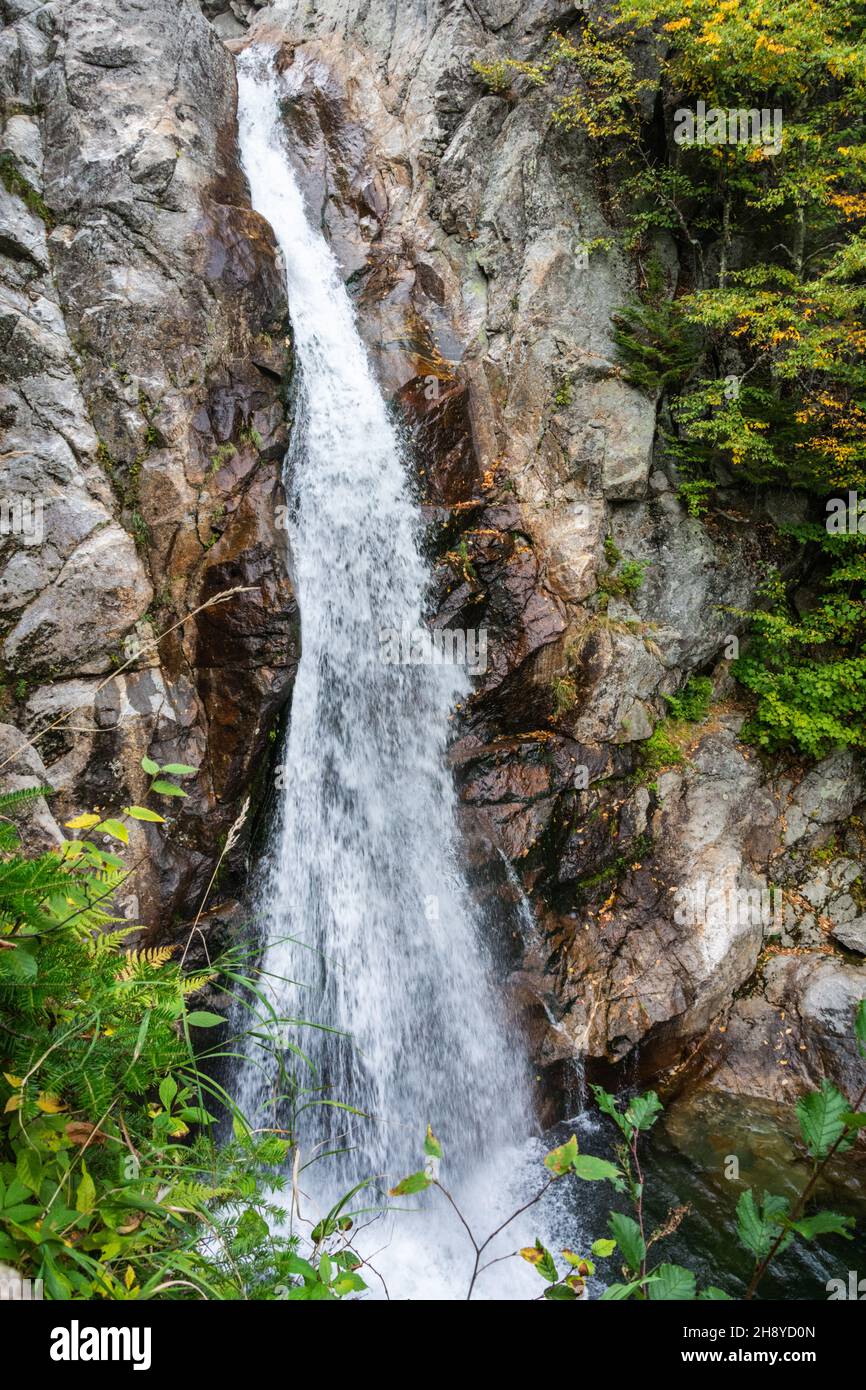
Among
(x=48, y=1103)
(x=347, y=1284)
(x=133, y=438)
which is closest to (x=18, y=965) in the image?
(x=48, y=1103)

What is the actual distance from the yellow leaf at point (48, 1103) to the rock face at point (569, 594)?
5683 mm

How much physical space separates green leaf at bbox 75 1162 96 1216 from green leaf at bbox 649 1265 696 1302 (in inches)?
47.9

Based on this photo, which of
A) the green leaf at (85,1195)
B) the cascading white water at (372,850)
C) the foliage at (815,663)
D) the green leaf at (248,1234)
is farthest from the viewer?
the foliage at (815,663)

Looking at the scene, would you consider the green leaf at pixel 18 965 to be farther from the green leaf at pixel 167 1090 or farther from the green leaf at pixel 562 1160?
the green leaf at pixel 562 1160

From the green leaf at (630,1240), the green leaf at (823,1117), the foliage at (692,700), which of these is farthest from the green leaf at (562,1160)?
the foliage at (692,700)

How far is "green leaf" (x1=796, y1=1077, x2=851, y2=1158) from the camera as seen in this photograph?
126 centimetres

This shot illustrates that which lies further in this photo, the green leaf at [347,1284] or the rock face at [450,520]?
the rock face at [450,520]

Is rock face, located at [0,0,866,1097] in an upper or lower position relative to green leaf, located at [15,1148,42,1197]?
upper

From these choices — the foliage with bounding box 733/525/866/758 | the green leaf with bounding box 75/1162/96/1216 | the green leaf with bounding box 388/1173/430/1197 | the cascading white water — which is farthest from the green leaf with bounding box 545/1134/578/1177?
the foliage with bounding box 733/525/866/758

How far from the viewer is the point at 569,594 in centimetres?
802

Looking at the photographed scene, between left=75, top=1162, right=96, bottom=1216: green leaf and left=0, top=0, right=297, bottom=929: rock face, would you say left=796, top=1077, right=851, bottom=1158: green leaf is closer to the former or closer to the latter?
left=75, top=1162, right=96, bottom=1216: green leaf

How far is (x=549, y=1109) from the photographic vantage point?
6.70 m

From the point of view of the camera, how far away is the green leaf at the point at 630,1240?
1.28 meters
